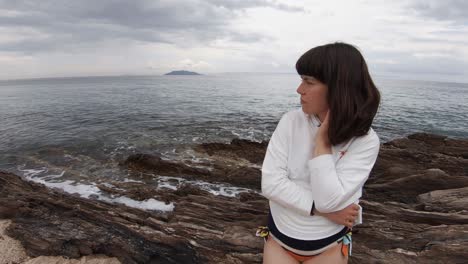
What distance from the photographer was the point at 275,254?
337cm

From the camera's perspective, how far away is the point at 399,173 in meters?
11.5

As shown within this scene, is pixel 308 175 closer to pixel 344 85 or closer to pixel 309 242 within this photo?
pixel 309 242

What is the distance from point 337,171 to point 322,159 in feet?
0.88

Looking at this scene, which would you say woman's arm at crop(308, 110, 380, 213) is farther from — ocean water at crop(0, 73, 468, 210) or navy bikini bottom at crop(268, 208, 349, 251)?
ocean water at crop(0, 73, 468, 210)

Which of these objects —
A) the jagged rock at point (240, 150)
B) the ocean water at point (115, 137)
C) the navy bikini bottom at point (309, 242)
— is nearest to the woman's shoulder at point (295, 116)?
the navy bikini bottom at point (309, 242)

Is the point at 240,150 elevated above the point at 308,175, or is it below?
below

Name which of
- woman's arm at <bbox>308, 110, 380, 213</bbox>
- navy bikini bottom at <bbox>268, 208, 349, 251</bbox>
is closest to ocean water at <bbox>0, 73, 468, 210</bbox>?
navy bikini bottom at <bbox>268, 208, 349, 251</bbox>

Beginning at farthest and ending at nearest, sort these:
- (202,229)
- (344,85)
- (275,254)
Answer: (202,229) < (275,254) < (344,85)

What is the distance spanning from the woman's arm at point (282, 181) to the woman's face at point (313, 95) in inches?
Answer: 13.4

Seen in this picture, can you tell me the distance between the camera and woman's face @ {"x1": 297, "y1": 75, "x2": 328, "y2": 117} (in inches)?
112

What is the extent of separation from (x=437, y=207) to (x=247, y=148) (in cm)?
1016

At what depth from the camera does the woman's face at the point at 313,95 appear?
284cm

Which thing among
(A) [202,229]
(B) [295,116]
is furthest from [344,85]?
(A) [202,229]

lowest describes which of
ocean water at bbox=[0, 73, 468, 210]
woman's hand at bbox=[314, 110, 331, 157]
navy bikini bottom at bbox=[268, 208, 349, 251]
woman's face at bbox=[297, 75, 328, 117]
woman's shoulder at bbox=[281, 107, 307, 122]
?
ocean water at bbox=[0, 73, 468, 210]
